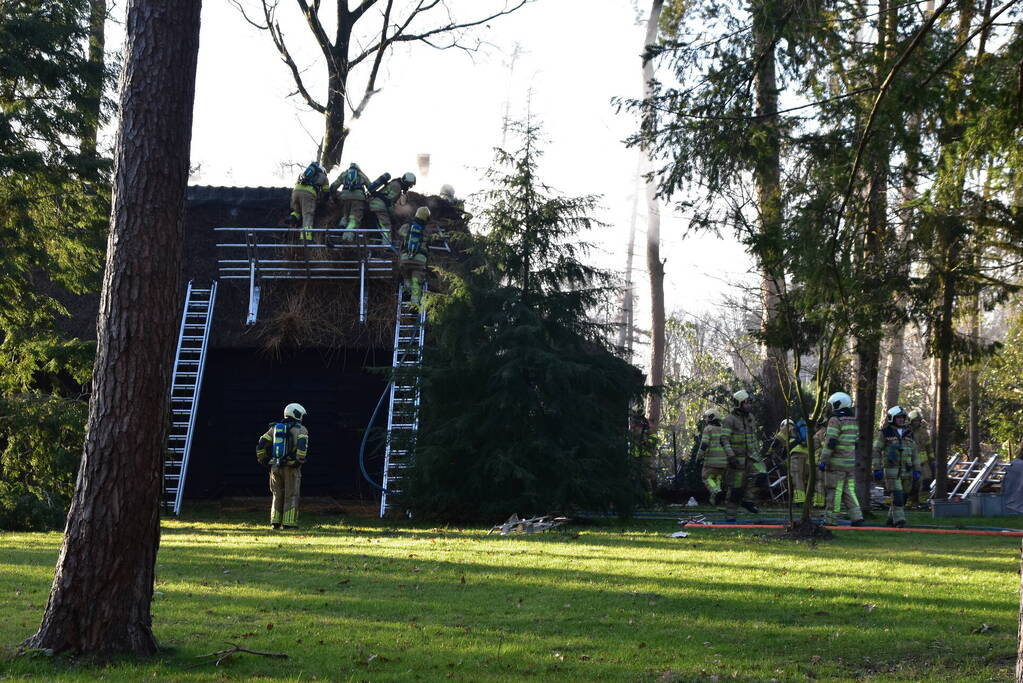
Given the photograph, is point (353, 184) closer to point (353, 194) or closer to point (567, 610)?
point (353, 194)

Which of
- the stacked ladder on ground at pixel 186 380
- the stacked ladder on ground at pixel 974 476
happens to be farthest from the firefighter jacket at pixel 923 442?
the stacked ladder on ground at pixel 186 380

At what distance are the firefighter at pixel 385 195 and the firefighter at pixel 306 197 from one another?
3.61 ft

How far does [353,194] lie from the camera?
69.6ft

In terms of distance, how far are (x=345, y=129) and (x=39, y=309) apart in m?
13.8

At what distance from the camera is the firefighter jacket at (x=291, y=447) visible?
15914 millimetres

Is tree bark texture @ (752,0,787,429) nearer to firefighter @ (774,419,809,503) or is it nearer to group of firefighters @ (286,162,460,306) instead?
firefighter @ (774,419,809,503)

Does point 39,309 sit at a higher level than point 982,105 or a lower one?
lower

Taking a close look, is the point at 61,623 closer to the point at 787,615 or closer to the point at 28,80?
the point at 787,615

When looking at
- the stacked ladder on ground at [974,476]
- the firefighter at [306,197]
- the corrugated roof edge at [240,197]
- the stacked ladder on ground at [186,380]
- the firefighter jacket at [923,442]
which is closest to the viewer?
the stacked ladder on ground at [186,380]

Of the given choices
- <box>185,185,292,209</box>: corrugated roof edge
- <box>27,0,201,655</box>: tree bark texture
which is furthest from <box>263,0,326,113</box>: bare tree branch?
<box>27,0,201,655</box>: tree bark texture

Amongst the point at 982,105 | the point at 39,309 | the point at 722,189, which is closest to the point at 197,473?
the point at 39,309

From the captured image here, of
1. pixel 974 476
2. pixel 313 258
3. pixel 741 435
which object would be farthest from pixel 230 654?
pixel 974 476

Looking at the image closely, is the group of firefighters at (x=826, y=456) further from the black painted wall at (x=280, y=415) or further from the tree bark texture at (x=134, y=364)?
the tree bark texture at (x=134, y=364)

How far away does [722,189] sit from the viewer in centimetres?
1279
